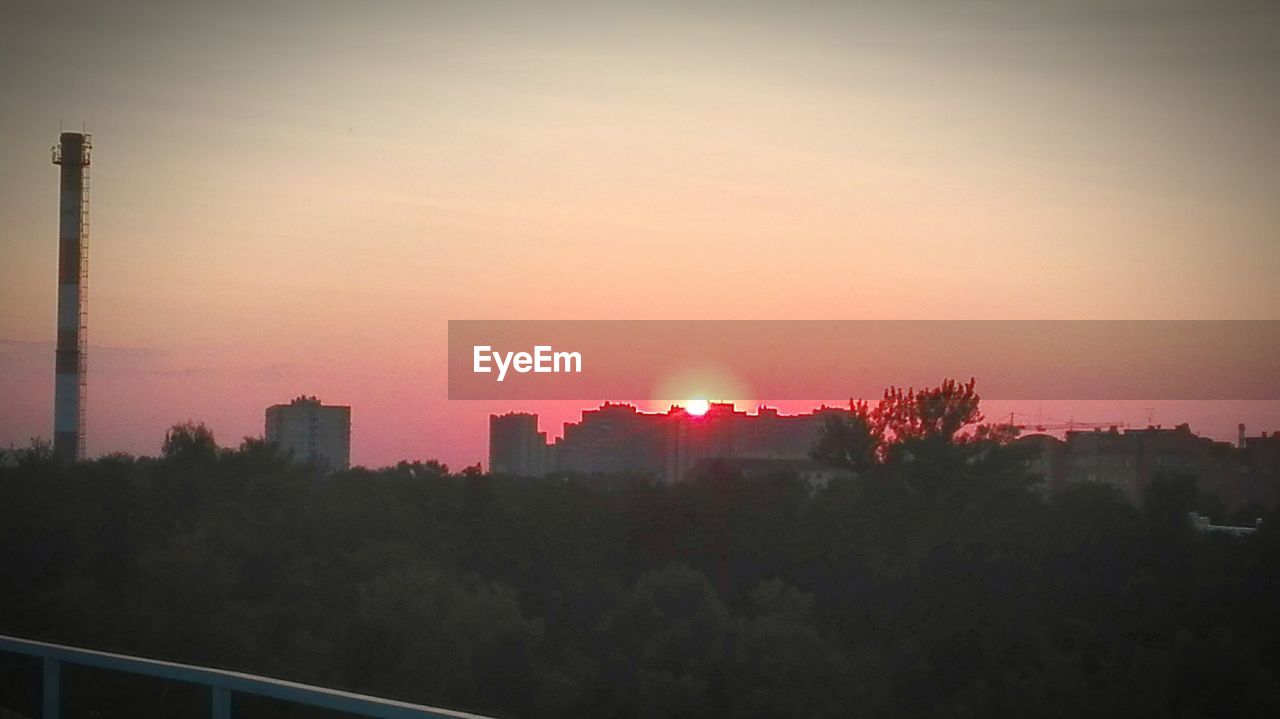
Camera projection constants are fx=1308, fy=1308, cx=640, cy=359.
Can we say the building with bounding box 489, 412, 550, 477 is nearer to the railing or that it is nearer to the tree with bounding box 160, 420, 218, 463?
the tree with bounding box 160, 420, 218, 463

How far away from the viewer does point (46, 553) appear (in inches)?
1379

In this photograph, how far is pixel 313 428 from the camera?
59781 mm

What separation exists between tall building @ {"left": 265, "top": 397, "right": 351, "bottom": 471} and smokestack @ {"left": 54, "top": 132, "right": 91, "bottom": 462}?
992 cm

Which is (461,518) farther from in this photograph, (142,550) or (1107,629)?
(1107,629)

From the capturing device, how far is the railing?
141 inches

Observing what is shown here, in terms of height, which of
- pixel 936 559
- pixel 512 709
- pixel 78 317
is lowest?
pixel 512 709

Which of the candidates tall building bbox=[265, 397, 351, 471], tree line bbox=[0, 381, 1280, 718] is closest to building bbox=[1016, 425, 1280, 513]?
tree line bbox=[0, 381, 1280, 718]

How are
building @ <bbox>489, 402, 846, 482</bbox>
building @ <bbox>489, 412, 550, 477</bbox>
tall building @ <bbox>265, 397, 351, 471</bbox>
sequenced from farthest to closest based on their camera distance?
1. tall building @ <bbox>265, 397, 351, 471</bbox>
2. building @ <bbox>489, 402, 846, 482</bbox>
3. building @ <bbox>489, 412, 550, 477</bbox>

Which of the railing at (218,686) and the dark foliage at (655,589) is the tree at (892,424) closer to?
the dark foliage at (655,589)

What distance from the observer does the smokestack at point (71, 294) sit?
4612cm

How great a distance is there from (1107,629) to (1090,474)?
39.1 feet

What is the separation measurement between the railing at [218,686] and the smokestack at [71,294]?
4380cm

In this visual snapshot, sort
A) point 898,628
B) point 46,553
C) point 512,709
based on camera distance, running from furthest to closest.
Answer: point 898,628
point 46,553
point 512,709

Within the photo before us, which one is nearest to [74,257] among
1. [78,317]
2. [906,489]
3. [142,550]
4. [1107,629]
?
[78,317]
